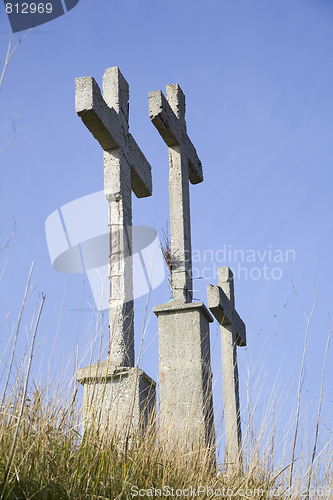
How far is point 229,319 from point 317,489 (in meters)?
3.27

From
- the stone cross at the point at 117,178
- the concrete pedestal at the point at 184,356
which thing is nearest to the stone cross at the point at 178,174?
the concrete pedestal at the point at 184,356

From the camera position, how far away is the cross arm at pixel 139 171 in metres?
5.33

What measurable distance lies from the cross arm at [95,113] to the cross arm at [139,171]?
0.37m

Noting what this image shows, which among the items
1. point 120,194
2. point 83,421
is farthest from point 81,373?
point 120,194

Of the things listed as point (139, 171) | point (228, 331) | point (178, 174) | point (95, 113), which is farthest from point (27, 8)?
point (228, 331)

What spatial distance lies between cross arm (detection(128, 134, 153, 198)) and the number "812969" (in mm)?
2183

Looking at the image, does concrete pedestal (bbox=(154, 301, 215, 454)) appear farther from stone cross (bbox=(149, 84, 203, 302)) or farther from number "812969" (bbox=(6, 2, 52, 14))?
number "812969" (bbox=(6, 2, 52, 14))

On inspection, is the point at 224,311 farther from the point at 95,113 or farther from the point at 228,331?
the point at 95,113

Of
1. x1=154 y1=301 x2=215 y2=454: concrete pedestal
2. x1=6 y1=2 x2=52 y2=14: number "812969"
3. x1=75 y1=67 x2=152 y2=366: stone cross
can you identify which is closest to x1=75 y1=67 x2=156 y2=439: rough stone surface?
x1=75 y1=67 x2=152 y2=366: stone cross

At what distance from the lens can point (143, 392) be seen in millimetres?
4441

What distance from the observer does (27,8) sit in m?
2.95

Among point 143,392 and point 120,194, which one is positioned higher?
point 120,194

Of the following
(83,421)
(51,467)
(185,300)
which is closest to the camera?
(51,467)

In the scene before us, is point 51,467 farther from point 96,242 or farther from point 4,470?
point 96,242
